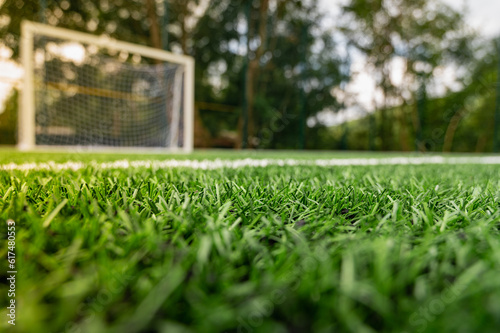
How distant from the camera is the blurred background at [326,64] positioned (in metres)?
9.33

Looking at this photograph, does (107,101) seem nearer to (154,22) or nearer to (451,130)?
(154,22)

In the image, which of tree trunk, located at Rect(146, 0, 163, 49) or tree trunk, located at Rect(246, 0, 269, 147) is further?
tree trunk, located at Rect(246, 0, 269, 147)

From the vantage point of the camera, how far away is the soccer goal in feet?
19.4

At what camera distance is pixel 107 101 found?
7312 millimetres

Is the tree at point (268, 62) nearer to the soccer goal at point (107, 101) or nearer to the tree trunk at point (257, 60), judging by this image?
the tree trunk at point (257, 60)

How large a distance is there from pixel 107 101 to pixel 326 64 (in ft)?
22.2

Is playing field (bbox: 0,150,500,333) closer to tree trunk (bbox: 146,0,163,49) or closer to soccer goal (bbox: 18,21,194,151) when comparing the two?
soccer goal (bbox: 18,21,194,151)

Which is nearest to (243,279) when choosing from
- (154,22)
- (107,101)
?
(107,101)

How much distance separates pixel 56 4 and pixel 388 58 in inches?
398

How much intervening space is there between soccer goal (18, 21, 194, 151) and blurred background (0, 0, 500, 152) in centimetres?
173

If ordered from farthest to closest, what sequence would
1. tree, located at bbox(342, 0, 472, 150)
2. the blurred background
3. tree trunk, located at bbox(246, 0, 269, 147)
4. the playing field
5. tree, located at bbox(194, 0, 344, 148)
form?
1. tree, located at bbox(342, 0, 472, 150)
2. tree, located at bbox(194, 0, 344, 148)
3. tree trunk, located at bbox(246, 0, 269, 147)
4. the blurred background
5. the playing field

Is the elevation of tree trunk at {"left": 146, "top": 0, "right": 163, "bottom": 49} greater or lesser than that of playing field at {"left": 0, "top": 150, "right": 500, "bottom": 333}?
greater

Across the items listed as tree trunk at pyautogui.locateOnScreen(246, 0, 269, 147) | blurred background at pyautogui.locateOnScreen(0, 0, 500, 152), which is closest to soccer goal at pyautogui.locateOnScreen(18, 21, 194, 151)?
blurred background at pyautogui.locateOnScreen(0, 0, 500, 152)

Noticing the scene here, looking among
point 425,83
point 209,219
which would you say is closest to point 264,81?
point 425,83
